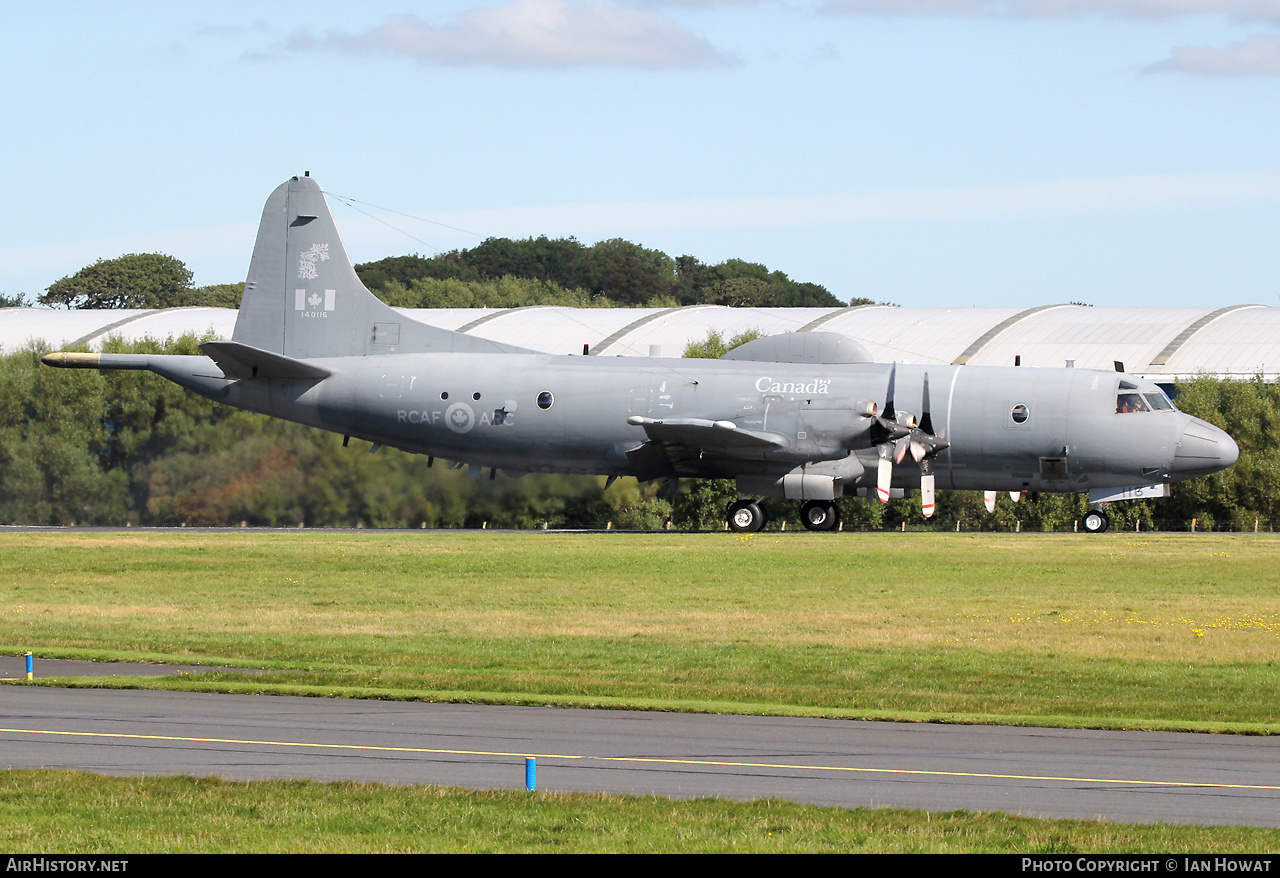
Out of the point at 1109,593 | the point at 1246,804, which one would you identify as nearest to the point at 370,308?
the point at 1109,593

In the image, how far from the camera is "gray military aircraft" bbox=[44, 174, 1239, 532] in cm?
4359

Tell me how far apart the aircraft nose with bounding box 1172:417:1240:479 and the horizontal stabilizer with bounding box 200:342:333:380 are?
2577 cm

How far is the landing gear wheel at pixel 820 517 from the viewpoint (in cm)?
4669

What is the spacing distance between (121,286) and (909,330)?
325 feet

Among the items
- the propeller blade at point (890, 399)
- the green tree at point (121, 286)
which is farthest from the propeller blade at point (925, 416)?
the green tree at point (121, 286)

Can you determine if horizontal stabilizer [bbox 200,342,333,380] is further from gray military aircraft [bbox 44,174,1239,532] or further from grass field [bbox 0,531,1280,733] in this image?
grass field [bbox 0,531,1280,733]

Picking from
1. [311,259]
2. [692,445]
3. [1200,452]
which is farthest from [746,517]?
[311,259]

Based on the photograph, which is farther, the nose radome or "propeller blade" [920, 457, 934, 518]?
the nose radome

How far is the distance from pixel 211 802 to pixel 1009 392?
34.5 m

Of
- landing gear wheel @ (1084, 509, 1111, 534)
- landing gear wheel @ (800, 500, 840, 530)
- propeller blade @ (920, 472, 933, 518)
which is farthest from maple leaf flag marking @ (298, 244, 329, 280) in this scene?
landing gear wheel @ (1084, 509, 1111, 534)

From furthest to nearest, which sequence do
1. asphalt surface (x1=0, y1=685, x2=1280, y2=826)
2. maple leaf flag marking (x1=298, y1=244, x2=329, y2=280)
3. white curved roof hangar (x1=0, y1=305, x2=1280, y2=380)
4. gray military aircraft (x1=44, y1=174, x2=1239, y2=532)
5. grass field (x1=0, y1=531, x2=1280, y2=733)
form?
white curved roof hangar (x1=0, y1=305, x2=1280, y2=380) → maple leaf flag marking (x1=298, y1=244, x2=329, y2=280) → gray military aircraft (x1=44, y1=174, x2=1239, y2=532) → grass field (x1=0, y1=531, x2=1280, y2=733) → asphalt surface (x1=0, y1=685, x2=1280, y2=826)

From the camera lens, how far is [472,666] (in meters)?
23.6

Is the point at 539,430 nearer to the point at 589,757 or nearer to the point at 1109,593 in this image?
the point at 1109,593

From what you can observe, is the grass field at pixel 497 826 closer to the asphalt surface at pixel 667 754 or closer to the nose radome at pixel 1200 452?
the asphalt surface at pixel 667 754
